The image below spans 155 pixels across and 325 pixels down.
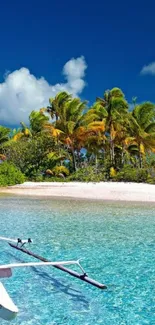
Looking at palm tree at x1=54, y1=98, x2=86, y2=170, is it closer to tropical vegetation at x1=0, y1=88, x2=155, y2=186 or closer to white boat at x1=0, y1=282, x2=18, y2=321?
tropical vegetation at x1=0, y1=88, x2=155, y2=186

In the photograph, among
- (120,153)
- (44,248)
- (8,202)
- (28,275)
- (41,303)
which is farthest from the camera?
(120,153)

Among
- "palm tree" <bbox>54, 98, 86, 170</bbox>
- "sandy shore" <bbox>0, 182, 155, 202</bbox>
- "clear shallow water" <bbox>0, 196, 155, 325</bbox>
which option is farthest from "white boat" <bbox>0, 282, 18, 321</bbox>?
"palm tree" <bbox>54, 98, 86, 170</bbox>

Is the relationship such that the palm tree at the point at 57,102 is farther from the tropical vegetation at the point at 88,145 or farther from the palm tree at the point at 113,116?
the palm tree at the point at 113,116

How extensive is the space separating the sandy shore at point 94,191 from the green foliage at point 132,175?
3545 mm

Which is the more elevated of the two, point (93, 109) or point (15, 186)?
point (93, 109)

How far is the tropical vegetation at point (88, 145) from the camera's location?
1204 inches

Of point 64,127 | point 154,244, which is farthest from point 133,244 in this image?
point 64,127

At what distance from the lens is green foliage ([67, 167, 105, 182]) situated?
29.8 metres

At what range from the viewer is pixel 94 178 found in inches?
1169

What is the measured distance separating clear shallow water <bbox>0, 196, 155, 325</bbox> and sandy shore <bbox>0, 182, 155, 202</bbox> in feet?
19.6

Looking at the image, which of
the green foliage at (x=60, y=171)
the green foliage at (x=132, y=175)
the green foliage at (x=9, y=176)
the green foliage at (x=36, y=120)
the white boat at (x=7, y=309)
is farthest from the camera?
the green foliage at (x=36, y=120)

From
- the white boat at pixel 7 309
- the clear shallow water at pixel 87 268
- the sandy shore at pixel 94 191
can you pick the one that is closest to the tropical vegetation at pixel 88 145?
the sandy shore at pixel 94 191

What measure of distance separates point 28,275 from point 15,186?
72.2 feet

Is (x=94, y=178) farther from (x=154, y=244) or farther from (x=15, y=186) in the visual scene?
(x=154, y=244)
